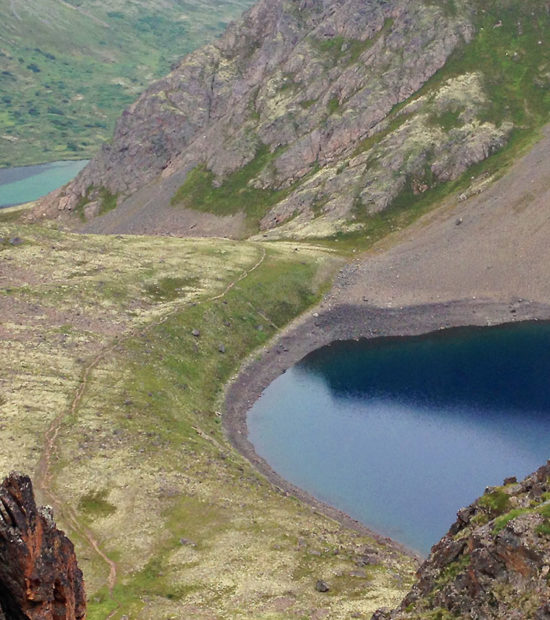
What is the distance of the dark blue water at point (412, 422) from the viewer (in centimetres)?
8775

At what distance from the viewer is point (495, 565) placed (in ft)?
115

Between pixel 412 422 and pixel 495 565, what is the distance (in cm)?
7219

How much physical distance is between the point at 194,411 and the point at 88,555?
129 ft

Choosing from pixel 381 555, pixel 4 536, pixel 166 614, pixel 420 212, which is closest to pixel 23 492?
pixel 4 536

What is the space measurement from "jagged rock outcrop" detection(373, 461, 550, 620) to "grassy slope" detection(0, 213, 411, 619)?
18406 mm

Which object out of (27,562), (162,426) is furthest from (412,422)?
(27,562)

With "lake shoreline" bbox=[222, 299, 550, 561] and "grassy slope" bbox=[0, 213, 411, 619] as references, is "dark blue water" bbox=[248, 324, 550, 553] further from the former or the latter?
"grassy slope" bbox=[0, 213, 411, 619]

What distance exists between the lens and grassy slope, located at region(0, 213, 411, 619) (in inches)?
2445

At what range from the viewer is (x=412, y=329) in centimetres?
13688

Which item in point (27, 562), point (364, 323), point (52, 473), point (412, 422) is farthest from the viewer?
point (364, 323)

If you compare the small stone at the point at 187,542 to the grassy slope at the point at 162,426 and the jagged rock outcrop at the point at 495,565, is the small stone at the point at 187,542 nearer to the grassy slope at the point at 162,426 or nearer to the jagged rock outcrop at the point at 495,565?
the grassy slope at the point at 162,426

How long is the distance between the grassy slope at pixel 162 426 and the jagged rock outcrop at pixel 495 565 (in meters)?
18.4

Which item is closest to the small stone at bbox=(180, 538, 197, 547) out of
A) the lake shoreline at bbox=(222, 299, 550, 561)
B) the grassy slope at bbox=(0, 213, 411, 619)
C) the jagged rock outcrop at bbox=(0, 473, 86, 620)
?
the grassy slope at bbox=(0, 213, 411, 619)

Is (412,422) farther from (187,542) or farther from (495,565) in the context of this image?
(495,565)
